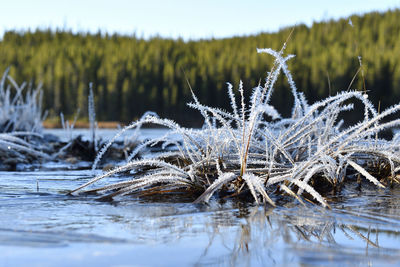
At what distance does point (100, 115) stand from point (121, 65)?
430 inches

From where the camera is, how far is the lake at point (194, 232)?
121cm

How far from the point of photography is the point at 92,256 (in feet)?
4.05

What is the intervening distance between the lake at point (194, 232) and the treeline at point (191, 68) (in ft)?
200

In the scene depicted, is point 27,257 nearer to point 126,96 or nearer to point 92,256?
point 92,256

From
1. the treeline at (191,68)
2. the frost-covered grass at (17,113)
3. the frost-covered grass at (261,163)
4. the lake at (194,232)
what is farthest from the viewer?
the treeline at (191,68)

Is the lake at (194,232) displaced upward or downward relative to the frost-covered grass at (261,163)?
downward

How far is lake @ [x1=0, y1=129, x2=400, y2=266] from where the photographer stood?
1212 mm

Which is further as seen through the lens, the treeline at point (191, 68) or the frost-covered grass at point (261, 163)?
the treeline at point (191, 68)

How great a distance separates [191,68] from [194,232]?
7671 cm

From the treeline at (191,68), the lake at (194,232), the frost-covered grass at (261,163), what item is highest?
the treeline at (191,68)

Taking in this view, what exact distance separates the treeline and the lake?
6092cm

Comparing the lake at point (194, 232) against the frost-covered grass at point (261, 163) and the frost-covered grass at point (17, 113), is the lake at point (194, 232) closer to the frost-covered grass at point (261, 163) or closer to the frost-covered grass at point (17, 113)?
the frost-covered grass at point (261, 163)

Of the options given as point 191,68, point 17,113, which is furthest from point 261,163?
point 191,68

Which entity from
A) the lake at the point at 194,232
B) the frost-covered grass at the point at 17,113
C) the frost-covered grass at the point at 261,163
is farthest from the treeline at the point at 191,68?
the lake at the point at 194,232
